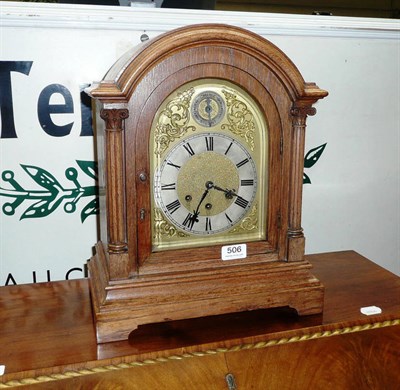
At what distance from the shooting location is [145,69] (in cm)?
91

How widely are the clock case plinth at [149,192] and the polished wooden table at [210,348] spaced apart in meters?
0.04

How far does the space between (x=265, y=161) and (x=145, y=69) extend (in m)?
0.32

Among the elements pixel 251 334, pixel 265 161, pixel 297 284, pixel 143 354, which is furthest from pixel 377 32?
pixel 143 354

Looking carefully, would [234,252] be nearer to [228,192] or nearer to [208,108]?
[228,192]

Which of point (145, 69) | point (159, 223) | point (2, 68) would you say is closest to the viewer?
point (145, 69)

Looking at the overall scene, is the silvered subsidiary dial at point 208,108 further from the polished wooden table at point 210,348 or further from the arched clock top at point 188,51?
the polished wooden table at point 210,348

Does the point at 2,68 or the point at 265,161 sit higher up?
the point at 2,68

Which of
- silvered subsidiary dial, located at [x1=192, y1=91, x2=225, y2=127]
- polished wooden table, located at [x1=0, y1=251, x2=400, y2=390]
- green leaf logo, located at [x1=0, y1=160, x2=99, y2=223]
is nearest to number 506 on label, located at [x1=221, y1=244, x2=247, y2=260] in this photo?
polished wooden table, located at [x1=0, y1=251, x2=400, y2=390]

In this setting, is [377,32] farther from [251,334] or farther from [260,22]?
[251,334]

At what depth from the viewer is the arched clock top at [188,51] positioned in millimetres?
897

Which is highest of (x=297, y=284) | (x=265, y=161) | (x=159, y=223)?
(x=265, y=161)

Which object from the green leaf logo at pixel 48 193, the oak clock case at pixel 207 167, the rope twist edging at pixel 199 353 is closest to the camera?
the rope twist edging at pixel 199 353

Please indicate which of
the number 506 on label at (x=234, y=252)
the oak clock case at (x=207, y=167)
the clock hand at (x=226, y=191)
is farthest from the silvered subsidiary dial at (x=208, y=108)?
the number 506 on label at (x=234, y=252)

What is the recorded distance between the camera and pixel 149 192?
98 cm
